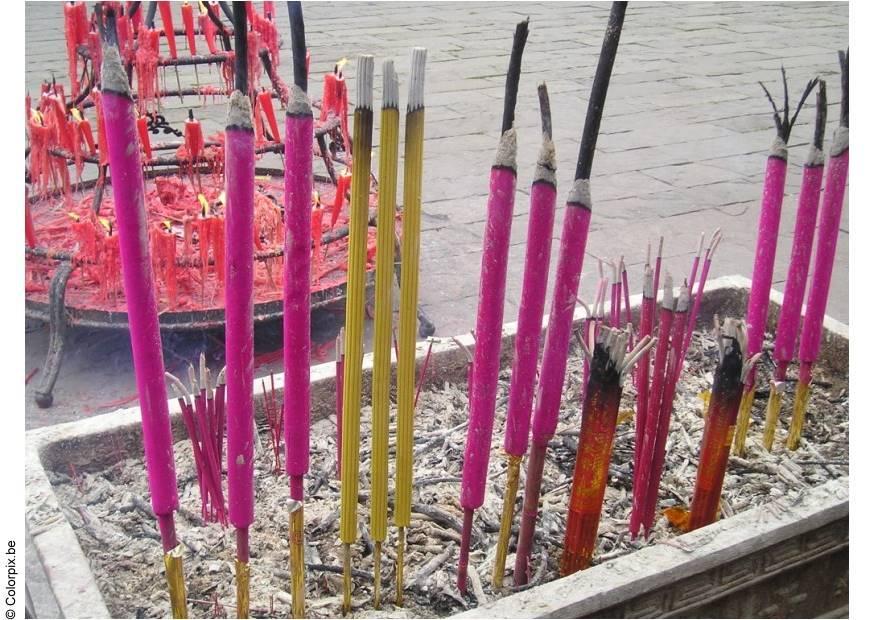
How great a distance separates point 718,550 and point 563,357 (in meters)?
0.37

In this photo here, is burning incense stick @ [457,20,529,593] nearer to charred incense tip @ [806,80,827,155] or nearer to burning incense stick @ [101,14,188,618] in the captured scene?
burning incense stick @ [101,14,188,618]

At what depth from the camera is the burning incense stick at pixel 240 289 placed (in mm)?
838

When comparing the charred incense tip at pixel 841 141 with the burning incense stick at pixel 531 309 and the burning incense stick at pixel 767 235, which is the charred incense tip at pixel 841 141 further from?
the burning incense stick at pixel 531 309

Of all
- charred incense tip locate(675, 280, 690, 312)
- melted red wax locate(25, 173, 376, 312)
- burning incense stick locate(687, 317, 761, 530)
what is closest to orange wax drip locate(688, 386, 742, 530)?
burning incense stick locate(687, 317, 761, 530)

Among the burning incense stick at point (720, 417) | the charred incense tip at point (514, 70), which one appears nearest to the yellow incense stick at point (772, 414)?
the burning incense stick at point (720, 417)

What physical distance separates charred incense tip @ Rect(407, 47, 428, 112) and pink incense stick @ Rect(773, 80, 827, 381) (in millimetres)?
763

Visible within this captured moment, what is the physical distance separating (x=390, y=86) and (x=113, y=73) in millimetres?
246

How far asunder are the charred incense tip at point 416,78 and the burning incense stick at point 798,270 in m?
0.76

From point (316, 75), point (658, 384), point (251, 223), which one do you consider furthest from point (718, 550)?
point (316, 75)

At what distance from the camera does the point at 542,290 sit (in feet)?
3.44

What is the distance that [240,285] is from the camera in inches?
35.1

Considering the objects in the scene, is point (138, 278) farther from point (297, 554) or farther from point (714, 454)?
point (714, 454)

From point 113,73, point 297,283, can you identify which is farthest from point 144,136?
point 113,73

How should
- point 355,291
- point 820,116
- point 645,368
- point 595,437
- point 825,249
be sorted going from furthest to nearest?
point 825,249
point 820,116
point 645,368
point 595,437
point 355,291
